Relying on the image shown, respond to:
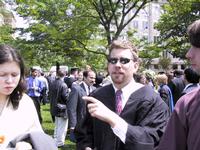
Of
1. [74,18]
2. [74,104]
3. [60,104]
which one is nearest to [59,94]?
[60,104]

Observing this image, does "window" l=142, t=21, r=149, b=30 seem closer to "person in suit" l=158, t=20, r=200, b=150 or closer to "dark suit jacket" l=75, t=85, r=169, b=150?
"dark suit jacket" l=75, t=85, r=169, b=150

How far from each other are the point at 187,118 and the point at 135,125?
883 mm

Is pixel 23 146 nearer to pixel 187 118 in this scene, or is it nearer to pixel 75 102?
pixel 187 118

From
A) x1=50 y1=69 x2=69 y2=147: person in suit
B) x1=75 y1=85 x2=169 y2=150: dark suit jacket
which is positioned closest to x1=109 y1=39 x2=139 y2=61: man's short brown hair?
x1=75 y1=85 x2=169 y2=150: dark suit jacket

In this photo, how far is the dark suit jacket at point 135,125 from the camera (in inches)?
116

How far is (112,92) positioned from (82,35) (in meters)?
12.3

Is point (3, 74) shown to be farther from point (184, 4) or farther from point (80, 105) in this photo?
point (184, 4)

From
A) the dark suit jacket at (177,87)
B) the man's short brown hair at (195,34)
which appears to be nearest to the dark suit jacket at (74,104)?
the dark suit jacket at (177,87)

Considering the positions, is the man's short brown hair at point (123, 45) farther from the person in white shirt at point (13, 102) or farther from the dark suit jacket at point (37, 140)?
the dark suit jacket at point (37, 140)

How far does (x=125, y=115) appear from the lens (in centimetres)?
310

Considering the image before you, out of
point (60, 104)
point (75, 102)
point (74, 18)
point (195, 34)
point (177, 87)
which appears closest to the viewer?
point (195, 34)

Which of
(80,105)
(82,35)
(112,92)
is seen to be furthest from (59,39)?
(112,92)

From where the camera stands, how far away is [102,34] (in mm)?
16766

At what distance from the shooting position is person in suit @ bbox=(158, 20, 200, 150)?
221cm
